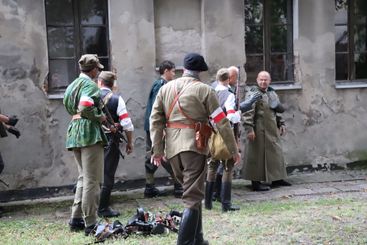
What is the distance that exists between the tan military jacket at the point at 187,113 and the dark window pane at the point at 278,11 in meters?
4.41

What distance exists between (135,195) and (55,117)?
5.59ft

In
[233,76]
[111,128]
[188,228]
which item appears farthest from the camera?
[233,76]

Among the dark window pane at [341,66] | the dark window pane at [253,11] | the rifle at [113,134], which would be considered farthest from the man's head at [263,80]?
the rifle at [113,134]

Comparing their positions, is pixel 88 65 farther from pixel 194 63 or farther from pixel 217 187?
pixel 217 187

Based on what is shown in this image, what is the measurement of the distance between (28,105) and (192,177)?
3796 millimetres

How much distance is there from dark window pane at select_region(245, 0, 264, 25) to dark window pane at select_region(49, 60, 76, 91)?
10.1 ft

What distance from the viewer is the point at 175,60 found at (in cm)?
836

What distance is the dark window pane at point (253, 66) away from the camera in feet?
29.2

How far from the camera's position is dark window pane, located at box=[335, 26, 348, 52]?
30.3 feet

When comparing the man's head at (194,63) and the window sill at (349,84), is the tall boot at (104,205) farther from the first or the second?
the window sill at (349,84)

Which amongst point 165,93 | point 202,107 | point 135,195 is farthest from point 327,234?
point 135,195

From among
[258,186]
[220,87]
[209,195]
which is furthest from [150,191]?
[220,87]

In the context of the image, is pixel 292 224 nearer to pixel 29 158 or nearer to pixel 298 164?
pixel 298 164

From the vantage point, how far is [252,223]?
19.4ft
